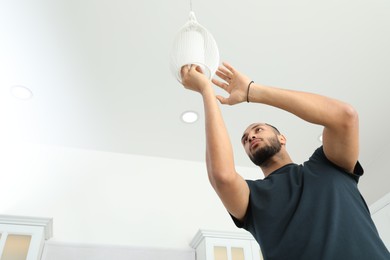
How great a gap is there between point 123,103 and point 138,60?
387mm

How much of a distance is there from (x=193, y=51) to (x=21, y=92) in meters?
1.72

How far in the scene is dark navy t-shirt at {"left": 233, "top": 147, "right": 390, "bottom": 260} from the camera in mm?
686

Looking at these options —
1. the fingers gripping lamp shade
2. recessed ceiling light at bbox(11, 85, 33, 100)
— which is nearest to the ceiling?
recessed ceiling light at bbox(11, 85, 33, 100)

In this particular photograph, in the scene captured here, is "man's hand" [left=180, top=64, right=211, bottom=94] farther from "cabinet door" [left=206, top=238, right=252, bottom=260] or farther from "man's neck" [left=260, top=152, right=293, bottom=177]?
"cabinet door" [left=206, top=238, right=252, bottom=260]

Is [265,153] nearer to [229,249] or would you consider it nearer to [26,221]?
[229,249]

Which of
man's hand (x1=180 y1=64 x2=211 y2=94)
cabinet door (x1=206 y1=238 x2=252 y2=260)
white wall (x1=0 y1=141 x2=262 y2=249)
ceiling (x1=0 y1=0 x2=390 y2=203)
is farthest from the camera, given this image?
white wall (x1=0 y1=141 x2=262 y2=249)

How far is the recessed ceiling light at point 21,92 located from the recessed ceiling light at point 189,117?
992 millimetres

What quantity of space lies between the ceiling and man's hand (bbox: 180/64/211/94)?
1024 millimetres

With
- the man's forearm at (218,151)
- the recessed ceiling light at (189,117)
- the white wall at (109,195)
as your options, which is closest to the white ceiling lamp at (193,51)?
the man's forearm at (218,151)

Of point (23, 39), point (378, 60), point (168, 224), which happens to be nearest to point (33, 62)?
point (23, 39)

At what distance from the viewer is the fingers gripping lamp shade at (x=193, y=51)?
937 mm

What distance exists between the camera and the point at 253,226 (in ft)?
2.77

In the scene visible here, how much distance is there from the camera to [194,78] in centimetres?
90

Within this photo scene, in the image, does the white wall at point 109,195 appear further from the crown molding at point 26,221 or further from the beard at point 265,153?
the beard at point 265,153
